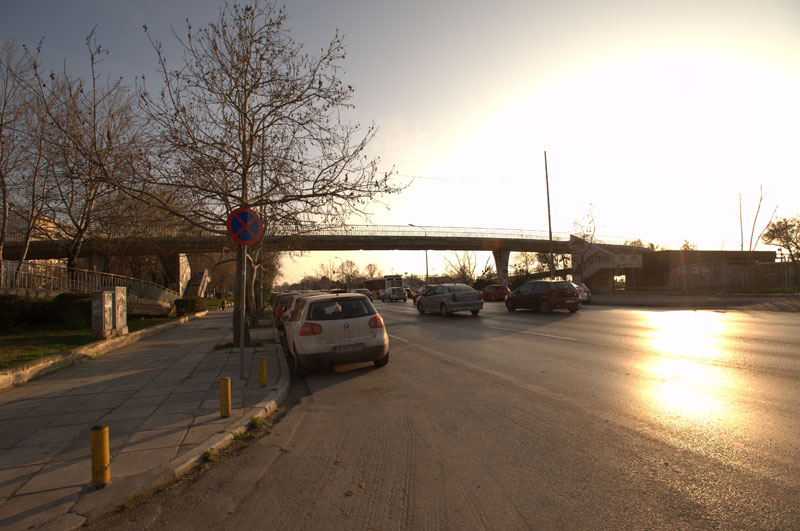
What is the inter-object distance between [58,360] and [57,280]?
41.7ft

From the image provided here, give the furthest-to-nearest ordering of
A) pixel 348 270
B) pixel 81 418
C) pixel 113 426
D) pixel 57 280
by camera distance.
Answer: pixel 348 270 < pixel 57 280 < pixel 81 418 < pixel 113 426

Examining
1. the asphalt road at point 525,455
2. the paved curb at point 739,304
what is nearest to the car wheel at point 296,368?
the asphalt road at point 525,455

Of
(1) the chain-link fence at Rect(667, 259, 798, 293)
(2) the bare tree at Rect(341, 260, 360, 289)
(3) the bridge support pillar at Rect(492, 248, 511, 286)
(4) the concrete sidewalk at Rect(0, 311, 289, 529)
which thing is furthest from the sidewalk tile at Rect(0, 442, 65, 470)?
(2) the bare tree at Rect(341, 260, 360, 289)

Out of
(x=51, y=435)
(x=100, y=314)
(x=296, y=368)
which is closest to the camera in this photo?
(x=51, y=435)

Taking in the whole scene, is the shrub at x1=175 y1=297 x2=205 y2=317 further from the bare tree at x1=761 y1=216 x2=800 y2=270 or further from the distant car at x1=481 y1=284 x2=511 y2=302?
the bare tree at x1=761 y1=216 x2=800 y2=270

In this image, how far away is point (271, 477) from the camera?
387 cm

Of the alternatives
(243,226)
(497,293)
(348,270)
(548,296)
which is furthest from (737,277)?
(348,270)

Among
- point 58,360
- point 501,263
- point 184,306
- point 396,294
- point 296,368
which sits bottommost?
point 296,368

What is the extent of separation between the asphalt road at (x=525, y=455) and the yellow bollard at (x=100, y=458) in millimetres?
473

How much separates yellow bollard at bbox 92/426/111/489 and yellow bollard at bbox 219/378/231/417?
181 cm

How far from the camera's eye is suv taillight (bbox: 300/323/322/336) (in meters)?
8.21

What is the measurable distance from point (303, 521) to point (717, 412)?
477cm

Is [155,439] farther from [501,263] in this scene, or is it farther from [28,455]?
[501,263]

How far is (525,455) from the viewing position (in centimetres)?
404
